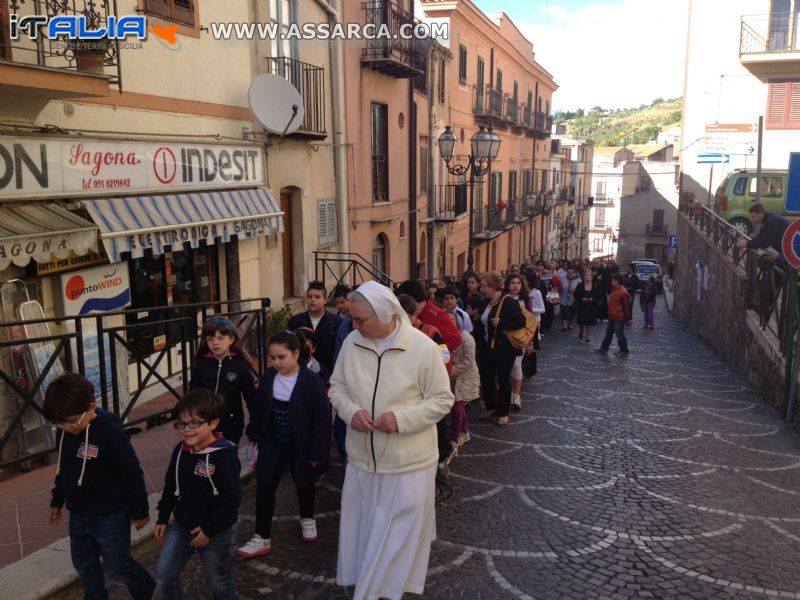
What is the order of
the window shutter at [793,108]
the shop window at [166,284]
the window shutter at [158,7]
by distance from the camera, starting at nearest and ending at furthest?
the window shutter at [158,7] → the shop window at [166,284] → the window shutter at [793,108]

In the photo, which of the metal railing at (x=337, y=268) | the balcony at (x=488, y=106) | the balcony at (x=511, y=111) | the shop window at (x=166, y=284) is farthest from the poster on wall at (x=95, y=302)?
the balcony at (x=511, y=111)

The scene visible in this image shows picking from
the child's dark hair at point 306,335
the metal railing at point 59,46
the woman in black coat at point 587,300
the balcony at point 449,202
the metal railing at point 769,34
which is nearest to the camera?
the child's dark hair at point 306,335

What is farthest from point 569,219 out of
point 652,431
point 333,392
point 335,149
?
point 333,392

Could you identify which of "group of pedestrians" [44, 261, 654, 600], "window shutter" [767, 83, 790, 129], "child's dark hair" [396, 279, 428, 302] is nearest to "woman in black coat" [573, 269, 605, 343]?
"child's dark hair" [396, 279, 428, 302]

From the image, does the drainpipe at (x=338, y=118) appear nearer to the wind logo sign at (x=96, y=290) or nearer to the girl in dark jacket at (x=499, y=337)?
the wind logo sign at (x=96, y=290)

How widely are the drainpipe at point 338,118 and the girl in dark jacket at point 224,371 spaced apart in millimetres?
9615

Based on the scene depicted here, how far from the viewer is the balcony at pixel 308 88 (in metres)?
12.0

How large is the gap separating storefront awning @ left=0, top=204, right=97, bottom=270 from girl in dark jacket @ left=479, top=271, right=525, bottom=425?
440 cm

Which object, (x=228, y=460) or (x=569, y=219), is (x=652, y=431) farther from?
(x=569, y=219)

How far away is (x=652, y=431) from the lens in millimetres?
8375

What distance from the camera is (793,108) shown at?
86.1 ft

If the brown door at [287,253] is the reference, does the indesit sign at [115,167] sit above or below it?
above

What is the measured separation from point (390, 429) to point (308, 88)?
33.8ft

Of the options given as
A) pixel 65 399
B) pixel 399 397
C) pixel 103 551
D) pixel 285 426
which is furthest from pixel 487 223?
pixel 65 399
